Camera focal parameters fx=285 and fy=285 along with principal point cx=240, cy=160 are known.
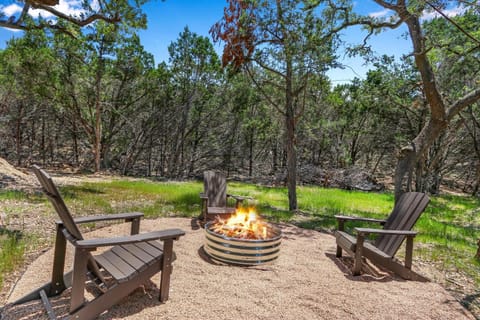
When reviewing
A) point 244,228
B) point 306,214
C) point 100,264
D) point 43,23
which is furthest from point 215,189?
point 43,23

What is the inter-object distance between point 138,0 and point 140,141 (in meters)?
10.7

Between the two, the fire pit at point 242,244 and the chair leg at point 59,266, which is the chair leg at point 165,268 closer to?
the chair leg at point 59,266

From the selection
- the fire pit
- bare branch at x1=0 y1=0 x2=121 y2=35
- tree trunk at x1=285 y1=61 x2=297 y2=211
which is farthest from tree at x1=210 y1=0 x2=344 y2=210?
the fire pit

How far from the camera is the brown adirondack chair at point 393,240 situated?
125 inches

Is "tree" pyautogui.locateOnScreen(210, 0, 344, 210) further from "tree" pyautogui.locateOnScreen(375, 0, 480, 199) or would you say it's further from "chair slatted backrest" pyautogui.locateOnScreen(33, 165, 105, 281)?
"chair slatted backrest" pyautogui.locateOnScreen(33, 165, 105, 281)

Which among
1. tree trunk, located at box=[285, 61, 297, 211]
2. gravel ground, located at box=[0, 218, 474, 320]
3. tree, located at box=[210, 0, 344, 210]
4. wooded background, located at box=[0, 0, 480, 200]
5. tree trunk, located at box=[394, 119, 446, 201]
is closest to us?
gravel ground, located at box=[0, 218, 474, 320]

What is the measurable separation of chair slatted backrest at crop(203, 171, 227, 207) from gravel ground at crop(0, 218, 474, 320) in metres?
1.87

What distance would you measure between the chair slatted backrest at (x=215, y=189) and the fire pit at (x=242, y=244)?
1.78 meters

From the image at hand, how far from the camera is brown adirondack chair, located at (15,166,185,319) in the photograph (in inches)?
77.6

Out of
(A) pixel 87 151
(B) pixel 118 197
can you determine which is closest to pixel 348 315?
(B) pixel 118 197

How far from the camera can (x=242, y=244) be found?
131 inches

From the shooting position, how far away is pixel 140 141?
57.4ft

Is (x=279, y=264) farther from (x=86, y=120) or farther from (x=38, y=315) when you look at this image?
(x=86, y=120)

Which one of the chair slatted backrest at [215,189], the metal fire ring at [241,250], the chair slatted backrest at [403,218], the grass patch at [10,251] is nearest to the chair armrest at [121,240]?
the metal fire ring at [241,250]
